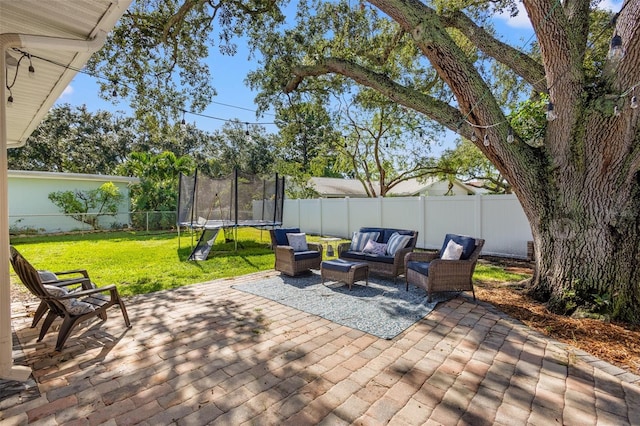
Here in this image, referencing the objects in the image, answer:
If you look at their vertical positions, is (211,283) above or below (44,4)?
below

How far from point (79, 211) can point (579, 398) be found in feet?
58.6

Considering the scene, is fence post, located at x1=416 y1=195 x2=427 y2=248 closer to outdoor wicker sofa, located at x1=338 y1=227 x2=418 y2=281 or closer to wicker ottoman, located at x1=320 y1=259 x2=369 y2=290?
outdoor wicker sofa, located at x1=338 y1=227 x2=418 y2=281

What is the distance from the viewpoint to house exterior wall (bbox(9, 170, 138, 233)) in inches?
543

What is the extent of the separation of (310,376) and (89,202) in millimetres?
16448

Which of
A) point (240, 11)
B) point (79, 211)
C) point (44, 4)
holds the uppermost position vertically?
point (240, 11)

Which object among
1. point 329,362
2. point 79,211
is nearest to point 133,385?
point 329,362

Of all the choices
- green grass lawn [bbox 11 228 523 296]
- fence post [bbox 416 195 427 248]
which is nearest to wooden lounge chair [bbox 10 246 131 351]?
green grass lawn [bbox 11 228 523 296]

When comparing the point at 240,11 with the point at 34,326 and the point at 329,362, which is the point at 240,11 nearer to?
the point at 34,326

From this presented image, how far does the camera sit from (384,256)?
6.18 meters

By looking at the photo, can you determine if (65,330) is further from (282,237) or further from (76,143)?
(76,143)

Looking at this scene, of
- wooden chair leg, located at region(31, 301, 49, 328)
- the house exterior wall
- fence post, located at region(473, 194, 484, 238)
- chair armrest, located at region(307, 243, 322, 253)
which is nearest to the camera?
wooden chair leg, located at region(31, 301, 49, 328)

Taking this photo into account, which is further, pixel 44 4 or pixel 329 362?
pixel 329 362

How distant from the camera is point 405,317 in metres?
4.23

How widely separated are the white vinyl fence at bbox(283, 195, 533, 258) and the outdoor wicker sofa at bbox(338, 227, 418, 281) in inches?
140
